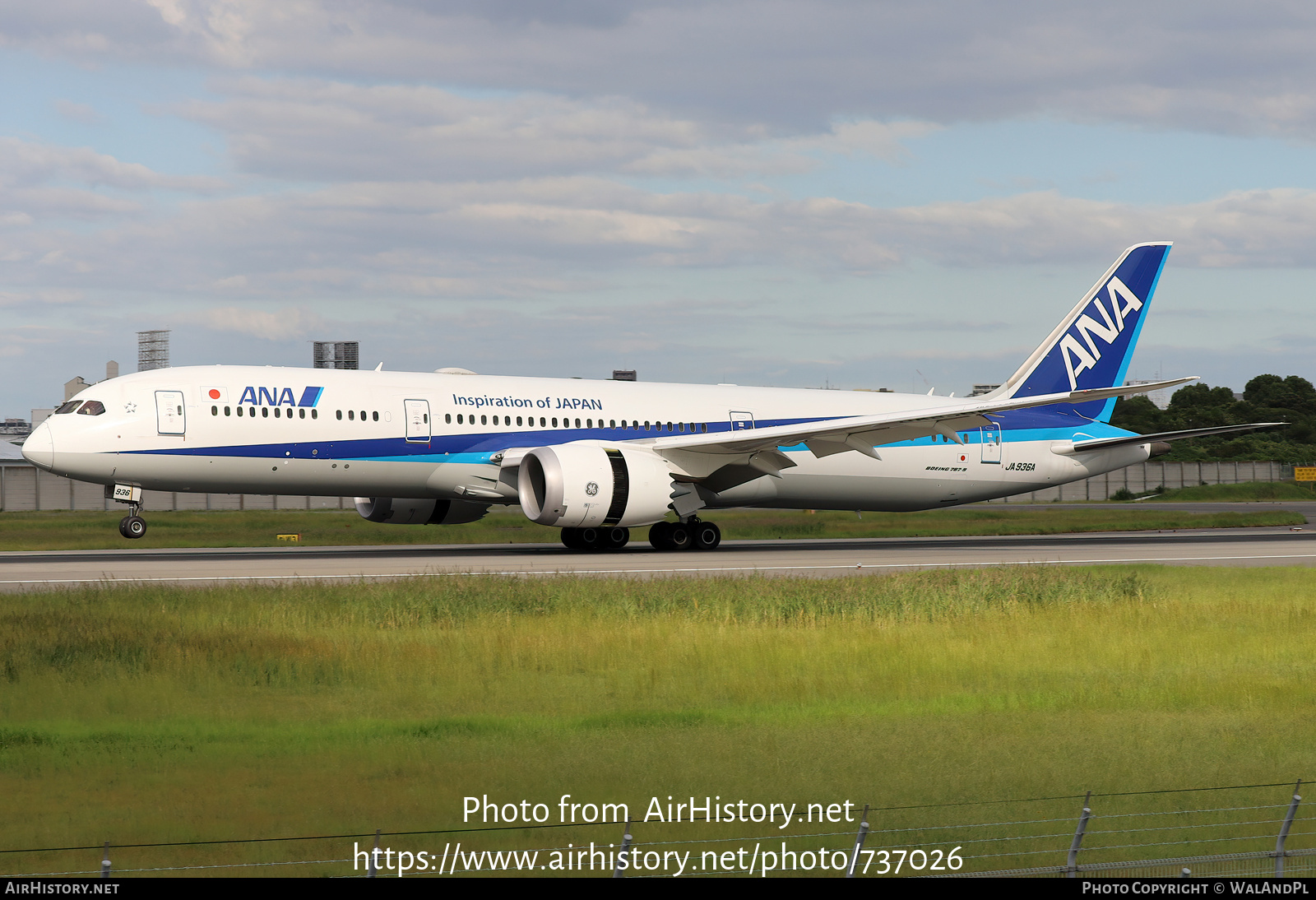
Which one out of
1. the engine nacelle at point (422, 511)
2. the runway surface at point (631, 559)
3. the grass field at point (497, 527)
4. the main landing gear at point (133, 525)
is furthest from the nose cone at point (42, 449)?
the engine nacelle at point (422, 511)

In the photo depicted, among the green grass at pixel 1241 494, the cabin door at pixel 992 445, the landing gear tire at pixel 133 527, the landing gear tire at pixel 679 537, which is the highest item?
the cabin door at pixel 992 445

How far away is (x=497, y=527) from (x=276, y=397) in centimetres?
1390

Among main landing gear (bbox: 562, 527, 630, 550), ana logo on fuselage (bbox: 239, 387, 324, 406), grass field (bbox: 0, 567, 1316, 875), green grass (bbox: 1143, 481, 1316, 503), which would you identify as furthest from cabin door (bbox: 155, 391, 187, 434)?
green grass (bbox: 1143, 481, 1316, 503)

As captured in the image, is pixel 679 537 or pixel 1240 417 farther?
pixel 1240 417

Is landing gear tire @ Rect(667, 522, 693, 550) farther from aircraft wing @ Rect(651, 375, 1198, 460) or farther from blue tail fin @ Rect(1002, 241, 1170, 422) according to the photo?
blue tail fin @ Rect(1002, 241, 1170, 422)

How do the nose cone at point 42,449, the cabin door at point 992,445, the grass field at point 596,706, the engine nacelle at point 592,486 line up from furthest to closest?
the cabin door at point 992,445 → the engine nacelle at point 592,486 → the nose cone at point 42,449 → the grass field at point 596,706

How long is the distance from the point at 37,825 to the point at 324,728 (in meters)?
2.87

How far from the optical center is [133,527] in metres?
27.1

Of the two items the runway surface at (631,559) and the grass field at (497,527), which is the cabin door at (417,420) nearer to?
the runway surface at (631,559)

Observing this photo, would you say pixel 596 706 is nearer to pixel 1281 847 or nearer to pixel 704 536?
pixel 1281 847

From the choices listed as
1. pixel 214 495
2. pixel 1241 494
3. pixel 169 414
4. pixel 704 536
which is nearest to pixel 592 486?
pixel 704 536

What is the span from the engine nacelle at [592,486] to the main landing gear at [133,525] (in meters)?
8.03

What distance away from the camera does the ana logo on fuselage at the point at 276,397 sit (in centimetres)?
2680

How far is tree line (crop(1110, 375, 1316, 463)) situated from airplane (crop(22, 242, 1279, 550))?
70204 mm
